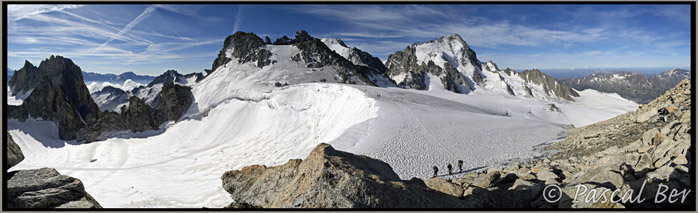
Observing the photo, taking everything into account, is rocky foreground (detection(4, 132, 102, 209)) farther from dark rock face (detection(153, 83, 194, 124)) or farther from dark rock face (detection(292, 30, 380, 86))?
dark rock face (detection(292, 30, 380, 86))

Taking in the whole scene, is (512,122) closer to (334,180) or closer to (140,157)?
(334,180)

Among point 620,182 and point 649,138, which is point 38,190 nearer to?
point 620,182

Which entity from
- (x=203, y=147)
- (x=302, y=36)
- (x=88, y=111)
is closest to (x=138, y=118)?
(x=88, y=111)

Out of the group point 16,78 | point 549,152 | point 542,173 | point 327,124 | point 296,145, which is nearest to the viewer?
point 542,173

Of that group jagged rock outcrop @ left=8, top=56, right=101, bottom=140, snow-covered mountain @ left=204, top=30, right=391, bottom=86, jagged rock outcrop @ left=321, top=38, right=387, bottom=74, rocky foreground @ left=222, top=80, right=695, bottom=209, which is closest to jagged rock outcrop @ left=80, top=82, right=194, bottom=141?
jagged rock outcrop @ left=8, top=56, right=101, bottom=140

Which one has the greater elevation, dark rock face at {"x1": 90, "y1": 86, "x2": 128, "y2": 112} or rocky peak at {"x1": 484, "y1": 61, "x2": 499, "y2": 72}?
rocky peak at {"x1": 484, "y1": 61, "x2": 499, "y2": 72}

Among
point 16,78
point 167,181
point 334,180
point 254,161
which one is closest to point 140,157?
point 167,181

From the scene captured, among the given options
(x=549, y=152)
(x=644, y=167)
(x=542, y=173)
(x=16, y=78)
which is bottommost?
(x=549, y=152)
